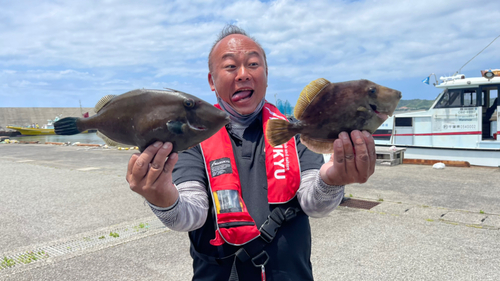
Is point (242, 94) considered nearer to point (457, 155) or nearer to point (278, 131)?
point (278, 131)

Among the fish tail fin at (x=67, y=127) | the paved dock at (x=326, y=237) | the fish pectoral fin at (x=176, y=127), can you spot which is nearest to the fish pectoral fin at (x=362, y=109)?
the fish pectoral fin at (x=176, y=127)

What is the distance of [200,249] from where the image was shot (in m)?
2.05

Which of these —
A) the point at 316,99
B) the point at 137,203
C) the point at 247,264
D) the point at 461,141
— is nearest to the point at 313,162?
the point at 316,99

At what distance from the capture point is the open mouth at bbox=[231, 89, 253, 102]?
2.00m

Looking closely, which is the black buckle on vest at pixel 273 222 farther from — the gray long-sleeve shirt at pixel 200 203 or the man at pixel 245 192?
the gray long-sleeve shirt at pixel 200 203

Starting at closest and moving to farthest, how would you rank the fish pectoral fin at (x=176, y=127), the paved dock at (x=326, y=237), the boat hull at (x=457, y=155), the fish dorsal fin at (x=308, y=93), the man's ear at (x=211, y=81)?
the fish pectoral fin at (x=176, y=127), the fish dorsal fin at (x=308, y=93), the man's ear at (x=211, y=81), the paved dock at (x=326, y=237), the boat hull at (x=457, y=155)

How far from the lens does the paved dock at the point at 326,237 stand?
173 inches

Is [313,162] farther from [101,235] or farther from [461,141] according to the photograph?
[461,141]

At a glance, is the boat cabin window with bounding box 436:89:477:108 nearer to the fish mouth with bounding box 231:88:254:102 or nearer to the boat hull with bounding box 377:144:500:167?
the boat hull with bounding box 377:144:500:167

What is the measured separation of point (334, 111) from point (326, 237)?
13.6 feet

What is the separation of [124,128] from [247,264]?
40.4 inches

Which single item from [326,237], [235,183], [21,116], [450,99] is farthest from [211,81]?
[21,116]

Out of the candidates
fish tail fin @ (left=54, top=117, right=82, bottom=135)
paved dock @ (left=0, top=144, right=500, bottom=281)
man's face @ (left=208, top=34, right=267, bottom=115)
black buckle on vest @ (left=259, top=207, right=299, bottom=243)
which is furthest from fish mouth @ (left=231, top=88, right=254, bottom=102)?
paved dock @ (left=0, top=144, right=500, bottom=281)

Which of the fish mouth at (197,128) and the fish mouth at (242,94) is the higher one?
the fish mouth at (242,94)
